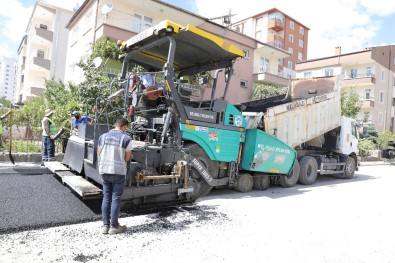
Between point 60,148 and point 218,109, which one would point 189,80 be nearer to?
point 218,109

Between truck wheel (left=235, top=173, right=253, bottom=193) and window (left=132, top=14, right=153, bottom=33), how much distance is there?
14.2 m

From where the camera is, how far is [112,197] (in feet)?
14.3

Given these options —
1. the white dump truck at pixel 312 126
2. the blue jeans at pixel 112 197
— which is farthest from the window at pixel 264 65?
the blue jeans at pixel 112 197

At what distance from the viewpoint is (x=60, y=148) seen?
10.5 m

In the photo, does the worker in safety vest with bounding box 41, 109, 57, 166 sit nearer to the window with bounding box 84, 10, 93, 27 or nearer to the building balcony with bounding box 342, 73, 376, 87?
the window with bounding box 84, 10, 93, 27

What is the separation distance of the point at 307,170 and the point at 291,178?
0.98 metres

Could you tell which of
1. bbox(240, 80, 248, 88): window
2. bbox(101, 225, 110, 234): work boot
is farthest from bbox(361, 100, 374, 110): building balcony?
bbox(101, 225, 110, 234): work boot

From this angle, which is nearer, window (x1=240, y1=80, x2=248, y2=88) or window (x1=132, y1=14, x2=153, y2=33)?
window (x1=132, y1=14, x2=153, y2=33)

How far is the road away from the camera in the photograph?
3.71 metres

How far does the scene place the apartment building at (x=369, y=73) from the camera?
34.8m

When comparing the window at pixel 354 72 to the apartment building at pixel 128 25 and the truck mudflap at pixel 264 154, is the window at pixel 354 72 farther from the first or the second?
the truck mudflap at pixel 264 154

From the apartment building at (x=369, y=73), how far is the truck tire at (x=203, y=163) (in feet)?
101

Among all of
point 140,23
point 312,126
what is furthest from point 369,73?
point 312,126

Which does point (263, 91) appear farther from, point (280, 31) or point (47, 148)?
point (280, 31)
